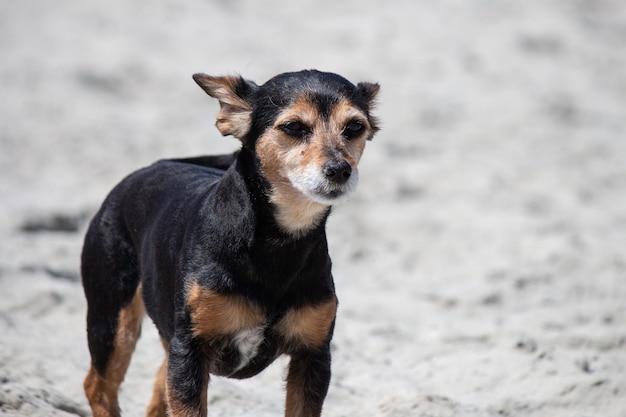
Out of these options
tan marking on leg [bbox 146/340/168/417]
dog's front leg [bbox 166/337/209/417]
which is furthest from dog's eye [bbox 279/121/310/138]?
tan marking on leg [bbox 146/340/168/417]

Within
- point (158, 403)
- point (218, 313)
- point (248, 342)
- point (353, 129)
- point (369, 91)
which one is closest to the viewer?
point (218, 313)

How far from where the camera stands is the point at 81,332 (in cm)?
764

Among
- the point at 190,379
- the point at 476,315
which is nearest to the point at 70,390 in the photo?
the point at 190,379

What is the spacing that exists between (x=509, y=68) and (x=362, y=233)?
514cm

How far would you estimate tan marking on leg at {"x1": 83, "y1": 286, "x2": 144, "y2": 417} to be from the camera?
584 cm

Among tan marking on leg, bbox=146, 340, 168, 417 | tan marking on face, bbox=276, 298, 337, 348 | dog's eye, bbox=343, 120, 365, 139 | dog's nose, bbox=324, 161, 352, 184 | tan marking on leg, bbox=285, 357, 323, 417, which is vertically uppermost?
dog's eye, bbox=343, 120, 365, 139

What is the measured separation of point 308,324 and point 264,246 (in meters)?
0.43

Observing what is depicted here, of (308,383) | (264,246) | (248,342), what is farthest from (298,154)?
(308,383)

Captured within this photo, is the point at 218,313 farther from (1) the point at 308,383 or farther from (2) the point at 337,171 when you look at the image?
(2) the point at 337,171

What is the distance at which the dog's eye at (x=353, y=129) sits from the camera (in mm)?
5051

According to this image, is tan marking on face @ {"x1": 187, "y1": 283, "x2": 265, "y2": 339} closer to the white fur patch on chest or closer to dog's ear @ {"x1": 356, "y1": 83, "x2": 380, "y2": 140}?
the white fur patch on chest

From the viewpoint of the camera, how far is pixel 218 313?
4.76 meters

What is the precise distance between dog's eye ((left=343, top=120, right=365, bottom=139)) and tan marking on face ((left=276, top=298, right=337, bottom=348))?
2.70 feet

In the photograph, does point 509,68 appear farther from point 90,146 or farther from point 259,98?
point 259,98
